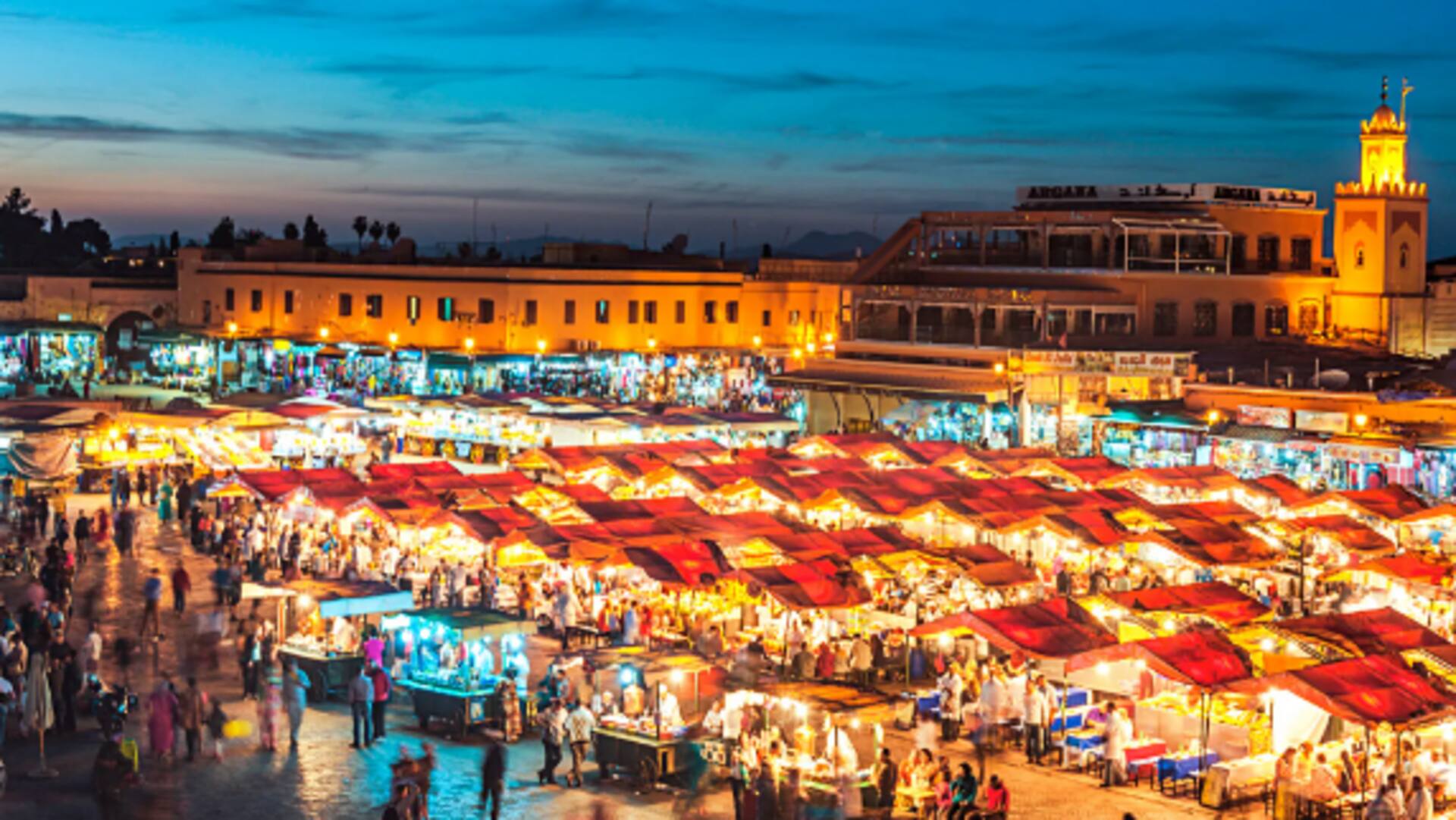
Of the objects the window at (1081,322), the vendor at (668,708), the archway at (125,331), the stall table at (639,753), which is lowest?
the stall table at (639,753)

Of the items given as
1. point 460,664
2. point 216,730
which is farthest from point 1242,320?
point 216,730

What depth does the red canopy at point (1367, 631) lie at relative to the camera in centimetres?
1881

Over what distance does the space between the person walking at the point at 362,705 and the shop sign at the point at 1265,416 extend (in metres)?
25.2

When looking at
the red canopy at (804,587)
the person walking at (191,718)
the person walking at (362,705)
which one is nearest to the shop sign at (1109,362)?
the red canopy at (804,587)

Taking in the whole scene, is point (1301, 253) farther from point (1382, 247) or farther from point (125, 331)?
point (125, 331)

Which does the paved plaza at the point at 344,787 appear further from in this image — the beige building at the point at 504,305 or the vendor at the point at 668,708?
the beige building at the point at 504,305

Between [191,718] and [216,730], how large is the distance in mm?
287

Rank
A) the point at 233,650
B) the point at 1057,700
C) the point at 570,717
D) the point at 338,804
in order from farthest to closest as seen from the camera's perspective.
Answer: the point at 233,650 < the point at 1057,700 < the point at 570,717 < the point at 338,804

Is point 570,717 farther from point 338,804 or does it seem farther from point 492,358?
point 492,358

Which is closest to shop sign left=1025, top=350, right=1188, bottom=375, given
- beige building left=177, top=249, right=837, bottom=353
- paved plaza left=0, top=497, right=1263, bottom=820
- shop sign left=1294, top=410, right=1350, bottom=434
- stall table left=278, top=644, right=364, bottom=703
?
shop sign left=1294, top=410, right=1350, bottom=434

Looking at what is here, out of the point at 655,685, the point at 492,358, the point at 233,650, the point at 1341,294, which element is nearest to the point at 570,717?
the point at 655,685

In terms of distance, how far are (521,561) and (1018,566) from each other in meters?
6.89

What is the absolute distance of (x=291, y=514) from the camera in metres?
28.5

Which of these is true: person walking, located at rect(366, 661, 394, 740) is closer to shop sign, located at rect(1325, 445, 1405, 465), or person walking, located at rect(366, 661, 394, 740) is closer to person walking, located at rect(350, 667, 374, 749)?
person walking, located at rect(350, 667, 374, 749)
